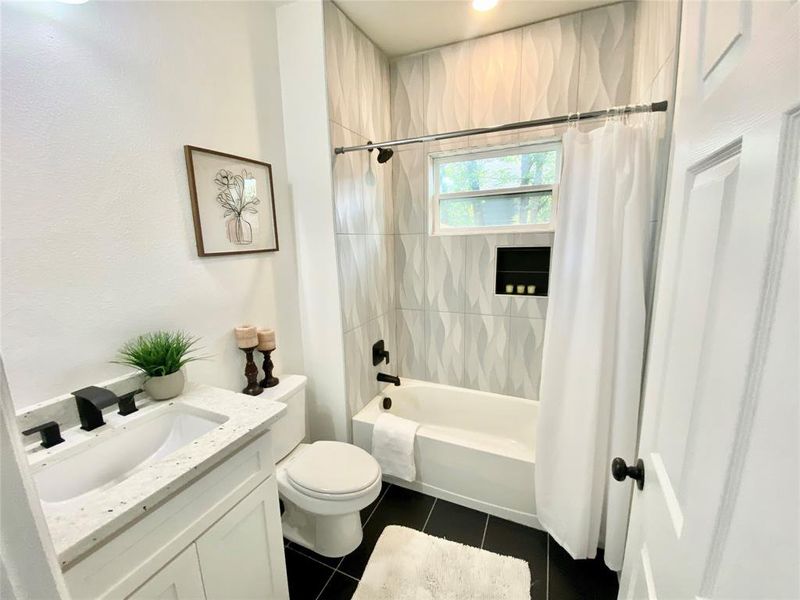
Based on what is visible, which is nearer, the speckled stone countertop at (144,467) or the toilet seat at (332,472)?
the speckled stone countertop at (144,467)

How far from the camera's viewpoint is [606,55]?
1.79 m

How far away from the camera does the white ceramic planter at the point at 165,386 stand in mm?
1188

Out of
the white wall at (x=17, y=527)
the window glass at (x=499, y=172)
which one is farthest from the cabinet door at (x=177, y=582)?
the window glass at (x=499, y=172)

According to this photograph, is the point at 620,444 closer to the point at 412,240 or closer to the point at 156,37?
the point at 412,240

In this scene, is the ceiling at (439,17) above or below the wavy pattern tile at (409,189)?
above

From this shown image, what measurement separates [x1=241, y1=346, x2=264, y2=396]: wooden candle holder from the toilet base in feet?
1.97

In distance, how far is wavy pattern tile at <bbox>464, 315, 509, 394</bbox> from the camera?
2.26 meters

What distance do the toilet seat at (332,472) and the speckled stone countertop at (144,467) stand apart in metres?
0.53

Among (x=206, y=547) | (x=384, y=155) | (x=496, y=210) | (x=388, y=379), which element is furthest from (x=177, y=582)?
(x=496, y=210)

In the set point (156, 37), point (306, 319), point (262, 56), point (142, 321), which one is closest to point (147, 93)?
point (156, 37)

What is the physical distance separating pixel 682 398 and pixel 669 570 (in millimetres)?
295

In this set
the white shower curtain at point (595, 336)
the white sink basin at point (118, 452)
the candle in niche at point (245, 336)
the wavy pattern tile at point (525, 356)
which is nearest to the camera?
the white sink basin at point (118, 452)

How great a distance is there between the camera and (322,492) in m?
1.42

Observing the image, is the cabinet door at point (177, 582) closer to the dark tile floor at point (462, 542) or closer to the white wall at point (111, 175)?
the white wall at point (111, 175)
